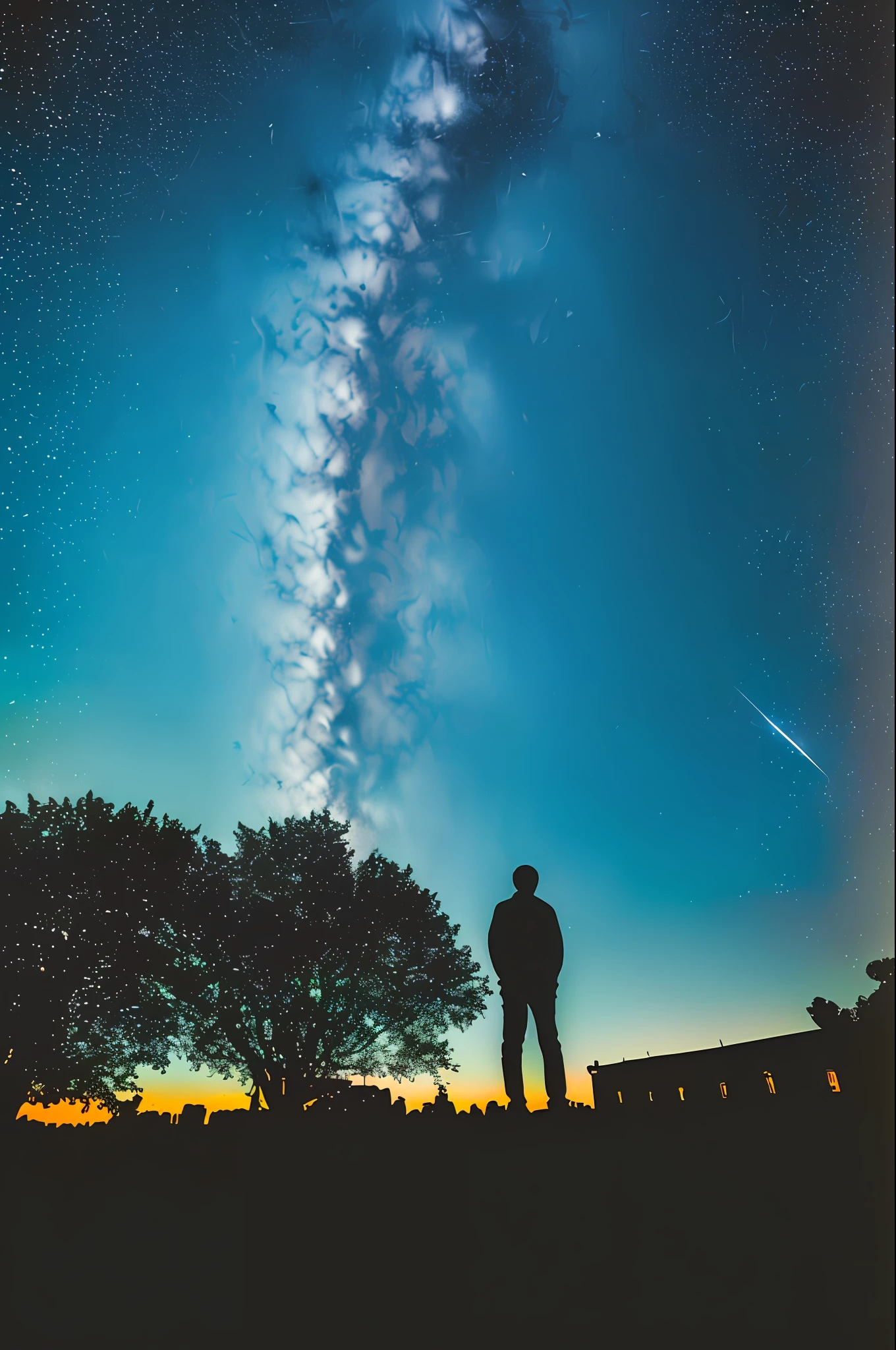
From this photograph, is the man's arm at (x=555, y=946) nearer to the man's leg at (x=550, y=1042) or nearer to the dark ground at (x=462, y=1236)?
the man's leg at (x=550, y=1042)

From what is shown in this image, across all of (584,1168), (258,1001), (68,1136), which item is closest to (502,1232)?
(584,1168)

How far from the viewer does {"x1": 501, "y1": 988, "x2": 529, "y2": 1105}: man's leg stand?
755cm

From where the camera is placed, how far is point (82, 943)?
17.6 metres

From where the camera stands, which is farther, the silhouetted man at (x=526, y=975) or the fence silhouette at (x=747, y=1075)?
the silhouetted man at (x=526, y=975)

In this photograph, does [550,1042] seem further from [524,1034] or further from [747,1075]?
[747,1075]

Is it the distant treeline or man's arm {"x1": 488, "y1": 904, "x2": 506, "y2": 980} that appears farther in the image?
the distant treeline

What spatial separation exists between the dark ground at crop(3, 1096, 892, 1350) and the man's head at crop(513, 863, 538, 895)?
8.31 feet

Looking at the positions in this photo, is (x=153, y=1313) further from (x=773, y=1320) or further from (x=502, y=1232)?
(x=773, y=1320)

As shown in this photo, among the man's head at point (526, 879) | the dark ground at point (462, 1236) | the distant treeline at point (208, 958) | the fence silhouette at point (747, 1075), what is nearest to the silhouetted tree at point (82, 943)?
the distant treeline at point (208, 958)

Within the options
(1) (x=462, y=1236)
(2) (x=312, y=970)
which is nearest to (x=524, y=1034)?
(1) (x=462, y=1236)

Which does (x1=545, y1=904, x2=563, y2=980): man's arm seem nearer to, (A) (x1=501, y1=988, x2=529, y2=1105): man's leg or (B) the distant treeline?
(A) (x1=501, y1=988, x2=529, y2=1105): man's leg

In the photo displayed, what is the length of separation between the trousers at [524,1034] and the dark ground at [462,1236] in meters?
0.72

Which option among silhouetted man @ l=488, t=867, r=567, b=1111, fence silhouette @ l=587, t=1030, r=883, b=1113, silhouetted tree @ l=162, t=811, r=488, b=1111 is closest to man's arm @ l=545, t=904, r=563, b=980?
silhouetted man @ l=488, t=867, r=567, b=1111

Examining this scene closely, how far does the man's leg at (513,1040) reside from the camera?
755cm
